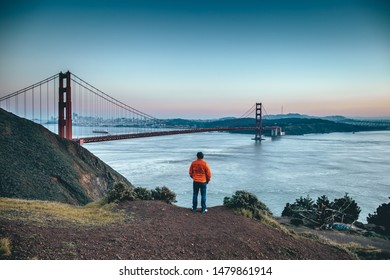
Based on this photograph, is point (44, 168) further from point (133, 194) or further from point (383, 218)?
point (383, 218)

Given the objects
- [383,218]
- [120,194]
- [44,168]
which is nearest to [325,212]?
[383,218]

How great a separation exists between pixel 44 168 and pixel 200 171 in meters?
11.8

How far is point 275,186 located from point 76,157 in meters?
17.9

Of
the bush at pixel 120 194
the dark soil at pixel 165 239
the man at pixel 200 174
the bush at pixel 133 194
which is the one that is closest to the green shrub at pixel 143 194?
the bush at pixel 133 194

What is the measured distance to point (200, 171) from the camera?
6516mm

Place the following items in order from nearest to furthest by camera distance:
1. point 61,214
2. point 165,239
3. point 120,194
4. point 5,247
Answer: point 5,247, point 165,239, point 61,214, point 120,194

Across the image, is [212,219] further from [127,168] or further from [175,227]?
[127,168]

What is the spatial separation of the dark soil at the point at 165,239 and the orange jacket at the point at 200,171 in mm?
797

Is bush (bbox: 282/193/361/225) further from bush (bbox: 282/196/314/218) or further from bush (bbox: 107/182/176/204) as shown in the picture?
bush (bbox: 107/182/176/204)

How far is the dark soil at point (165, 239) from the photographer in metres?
4.39

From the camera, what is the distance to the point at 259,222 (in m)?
6.77

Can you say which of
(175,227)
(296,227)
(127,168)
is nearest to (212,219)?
(175,227)

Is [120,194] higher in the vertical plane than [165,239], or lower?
higher

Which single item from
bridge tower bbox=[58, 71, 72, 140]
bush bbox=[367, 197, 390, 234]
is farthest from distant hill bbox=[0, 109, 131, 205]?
bush bbox=[367, 197, 390, 234]
